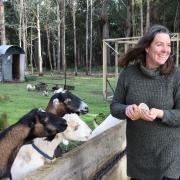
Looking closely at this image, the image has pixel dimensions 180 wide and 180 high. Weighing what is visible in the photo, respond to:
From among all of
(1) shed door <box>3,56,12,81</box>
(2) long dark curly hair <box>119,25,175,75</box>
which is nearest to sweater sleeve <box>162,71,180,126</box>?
(2) long dark curly hair <box>119,25,175,75</box>

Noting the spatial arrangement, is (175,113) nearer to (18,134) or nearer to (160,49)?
(160,49)

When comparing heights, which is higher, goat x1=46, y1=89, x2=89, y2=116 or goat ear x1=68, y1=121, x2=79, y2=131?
goat x1=46, y1=89, x2=89, y2=116

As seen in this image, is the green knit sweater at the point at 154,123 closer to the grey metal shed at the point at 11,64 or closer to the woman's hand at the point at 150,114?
the woman's hand at the point at 150,114

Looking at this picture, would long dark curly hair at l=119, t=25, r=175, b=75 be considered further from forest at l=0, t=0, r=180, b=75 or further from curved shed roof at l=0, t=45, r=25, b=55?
forest at l=0, t=0, r=180, b=75

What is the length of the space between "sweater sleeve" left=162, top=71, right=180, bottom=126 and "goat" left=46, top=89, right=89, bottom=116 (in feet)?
10.2

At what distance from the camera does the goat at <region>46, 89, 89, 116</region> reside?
6.28 meters

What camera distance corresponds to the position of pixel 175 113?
10.6 feet

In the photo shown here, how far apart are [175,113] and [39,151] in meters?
2.43

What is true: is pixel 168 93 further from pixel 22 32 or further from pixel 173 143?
pixel 22 32

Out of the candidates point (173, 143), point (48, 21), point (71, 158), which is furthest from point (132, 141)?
point (48, 21)

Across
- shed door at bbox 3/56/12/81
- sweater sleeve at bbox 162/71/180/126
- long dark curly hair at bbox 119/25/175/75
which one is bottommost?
shed door at bbox 3/56/12/81

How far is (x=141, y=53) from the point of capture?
11.3 feet

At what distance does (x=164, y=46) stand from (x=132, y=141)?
744 millimetres

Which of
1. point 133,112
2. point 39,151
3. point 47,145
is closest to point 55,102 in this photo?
point 47,145
